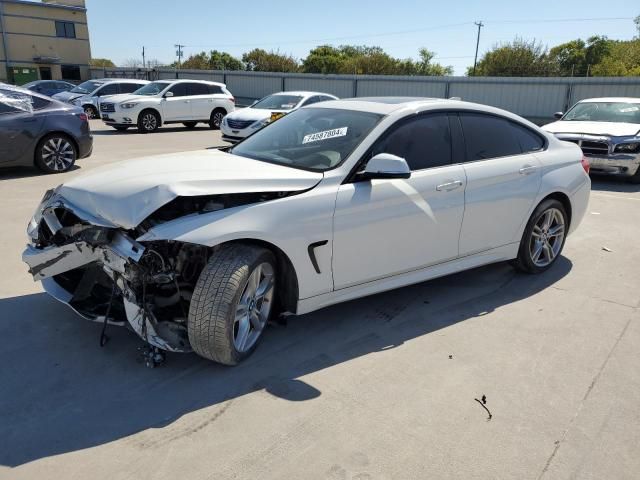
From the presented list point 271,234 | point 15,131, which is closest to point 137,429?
Result: point 271,234

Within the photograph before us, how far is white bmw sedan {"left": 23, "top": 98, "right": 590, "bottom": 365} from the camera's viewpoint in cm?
314

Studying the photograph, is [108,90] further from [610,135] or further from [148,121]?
[610,135]

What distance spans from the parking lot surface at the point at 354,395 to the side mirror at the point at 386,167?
3.83 feet

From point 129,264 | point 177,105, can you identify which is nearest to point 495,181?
point 129,264

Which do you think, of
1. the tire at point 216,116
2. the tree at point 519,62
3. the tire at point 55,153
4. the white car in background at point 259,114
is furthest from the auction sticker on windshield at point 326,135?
the tree at point 519,62

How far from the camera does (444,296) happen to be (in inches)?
182

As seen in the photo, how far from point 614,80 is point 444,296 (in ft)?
65.6

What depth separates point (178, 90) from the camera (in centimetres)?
1783

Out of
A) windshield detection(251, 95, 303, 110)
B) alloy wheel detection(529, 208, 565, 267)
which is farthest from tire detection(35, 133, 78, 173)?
alloy wheel detection(529, 208, 565, 267)

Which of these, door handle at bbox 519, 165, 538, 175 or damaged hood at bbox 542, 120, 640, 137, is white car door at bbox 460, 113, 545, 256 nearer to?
door handle at bbox 519, 165, 538, 175

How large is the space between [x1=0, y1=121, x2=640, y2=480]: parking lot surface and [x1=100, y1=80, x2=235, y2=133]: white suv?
13407mm

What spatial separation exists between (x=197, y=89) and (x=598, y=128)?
12933mm

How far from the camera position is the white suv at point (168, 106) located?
16.9 m

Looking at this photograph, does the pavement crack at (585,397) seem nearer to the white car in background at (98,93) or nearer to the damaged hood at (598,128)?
the damaged hood at (598,128)
